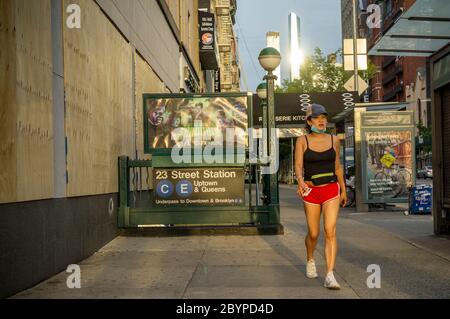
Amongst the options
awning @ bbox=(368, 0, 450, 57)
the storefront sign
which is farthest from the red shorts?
the storefront sign

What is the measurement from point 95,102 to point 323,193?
4508 millimetres

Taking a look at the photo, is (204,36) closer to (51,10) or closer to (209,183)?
(209,183)

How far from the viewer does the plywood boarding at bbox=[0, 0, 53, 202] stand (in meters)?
6.36

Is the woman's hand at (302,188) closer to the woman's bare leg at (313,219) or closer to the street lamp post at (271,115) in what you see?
the woman's bare leg at (313,219)

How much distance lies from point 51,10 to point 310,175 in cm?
370

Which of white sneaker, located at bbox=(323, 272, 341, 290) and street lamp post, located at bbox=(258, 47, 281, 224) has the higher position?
street lamp post, located at bbox=(258, 47, 281, 224)

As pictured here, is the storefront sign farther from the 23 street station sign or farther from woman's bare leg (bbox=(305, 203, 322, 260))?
woman's bare leg (bbox=(305, 203, 322, 260))

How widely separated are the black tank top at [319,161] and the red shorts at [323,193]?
142 millimetres

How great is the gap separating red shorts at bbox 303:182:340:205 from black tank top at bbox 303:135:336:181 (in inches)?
5.6

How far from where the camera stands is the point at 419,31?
34.0 ft

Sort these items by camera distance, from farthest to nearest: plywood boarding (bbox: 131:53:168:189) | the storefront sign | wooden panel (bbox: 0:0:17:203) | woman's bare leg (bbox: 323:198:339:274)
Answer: the storefront sign, plywood boarding (bbox: 131:53:168:189), woman's bare leg (bbox: 323:198:339:274), wooden panel (bbox: 0:0:17:203)

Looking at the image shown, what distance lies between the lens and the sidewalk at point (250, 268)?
663 cm

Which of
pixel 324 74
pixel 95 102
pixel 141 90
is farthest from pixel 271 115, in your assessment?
pixel 324 74
